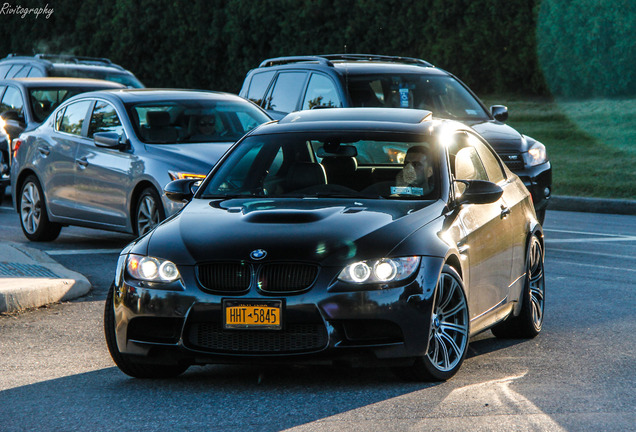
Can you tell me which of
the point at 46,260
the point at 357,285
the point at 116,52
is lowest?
the point at 116,52

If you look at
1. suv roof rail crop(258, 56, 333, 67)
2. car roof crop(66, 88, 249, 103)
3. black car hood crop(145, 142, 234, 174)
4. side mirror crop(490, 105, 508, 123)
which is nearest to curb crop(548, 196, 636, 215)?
side mirror crop(490, 105, 508, 123)

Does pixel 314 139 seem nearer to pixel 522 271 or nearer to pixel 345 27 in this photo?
pixel 522 271

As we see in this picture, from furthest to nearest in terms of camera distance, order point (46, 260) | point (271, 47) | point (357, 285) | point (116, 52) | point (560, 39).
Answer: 1. point (116, 52)
2. point (271, 47)
3. point (560, 39)
4. point (46, 260)
5. point (357, 285)

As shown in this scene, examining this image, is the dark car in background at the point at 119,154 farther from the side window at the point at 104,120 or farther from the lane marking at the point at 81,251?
the lane marking at the point at 81,251

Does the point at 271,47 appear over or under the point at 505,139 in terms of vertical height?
under

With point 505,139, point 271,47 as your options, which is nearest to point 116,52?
point 271,47

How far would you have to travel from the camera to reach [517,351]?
298 inches

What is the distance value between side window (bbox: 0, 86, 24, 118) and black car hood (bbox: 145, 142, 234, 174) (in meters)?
7.03

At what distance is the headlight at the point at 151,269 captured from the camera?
638 centimetres

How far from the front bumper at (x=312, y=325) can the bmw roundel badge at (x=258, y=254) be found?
0.16 m

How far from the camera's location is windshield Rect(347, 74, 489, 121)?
47.5 feet

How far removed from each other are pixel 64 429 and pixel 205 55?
37.3 metres

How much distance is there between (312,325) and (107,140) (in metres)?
6.43

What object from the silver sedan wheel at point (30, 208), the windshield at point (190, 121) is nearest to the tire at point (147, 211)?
the windshield at point (190, 121)
